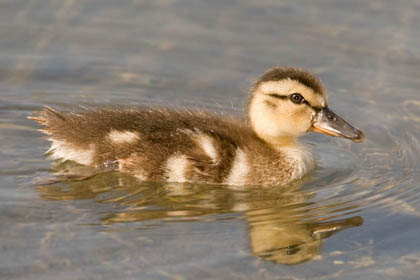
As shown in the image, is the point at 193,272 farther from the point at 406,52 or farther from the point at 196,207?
the point at 406,52

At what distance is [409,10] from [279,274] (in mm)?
3538

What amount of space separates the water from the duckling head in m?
0.29

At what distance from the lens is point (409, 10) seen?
716cm

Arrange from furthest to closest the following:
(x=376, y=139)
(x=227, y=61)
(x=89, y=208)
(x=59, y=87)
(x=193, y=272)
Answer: (x=227, y=61) < (x=59, y=87) < (x=376, y=139) < (x=89, y=208) < (x=193, y=272)

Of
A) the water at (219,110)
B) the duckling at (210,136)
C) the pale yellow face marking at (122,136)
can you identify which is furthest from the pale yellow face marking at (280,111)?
the pale yellow face marking at (122,136)

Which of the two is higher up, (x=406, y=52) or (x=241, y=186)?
(x=406, y=52)

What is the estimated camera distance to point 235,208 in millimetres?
4957

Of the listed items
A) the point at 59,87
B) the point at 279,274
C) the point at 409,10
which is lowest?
the point at 279,274

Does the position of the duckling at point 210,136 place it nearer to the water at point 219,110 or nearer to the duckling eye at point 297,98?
the duckling eye at point 297,98

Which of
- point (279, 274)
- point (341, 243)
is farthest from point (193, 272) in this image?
point (341, 243)

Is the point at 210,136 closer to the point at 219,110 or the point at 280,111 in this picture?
the point at 280,111

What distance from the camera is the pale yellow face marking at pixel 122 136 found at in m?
5.10

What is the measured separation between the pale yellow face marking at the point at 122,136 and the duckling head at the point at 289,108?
0.72m

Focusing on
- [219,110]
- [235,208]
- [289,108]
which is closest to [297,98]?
[289,108]
